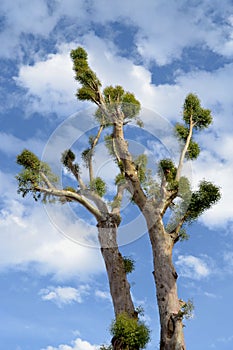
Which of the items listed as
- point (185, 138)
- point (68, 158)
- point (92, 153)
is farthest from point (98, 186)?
point (185, 138)

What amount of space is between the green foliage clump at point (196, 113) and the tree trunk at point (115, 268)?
5819mm

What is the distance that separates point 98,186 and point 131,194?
1360 mm

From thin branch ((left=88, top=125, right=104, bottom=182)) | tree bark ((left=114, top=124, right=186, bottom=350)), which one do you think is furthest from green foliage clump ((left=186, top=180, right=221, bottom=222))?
thin branch ((left=88, top=125, right=104, bottom=182))

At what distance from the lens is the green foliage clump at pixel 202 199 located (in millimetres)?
16234

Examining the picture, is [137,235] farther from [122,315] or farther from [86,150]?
[86,150]

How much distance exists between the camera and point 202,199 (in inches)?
640

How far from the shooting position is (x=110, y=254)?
49.3 ft

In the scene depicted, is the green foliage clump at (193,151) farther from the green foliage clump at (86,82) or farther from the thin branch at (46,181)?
the thin branch at (46,181)

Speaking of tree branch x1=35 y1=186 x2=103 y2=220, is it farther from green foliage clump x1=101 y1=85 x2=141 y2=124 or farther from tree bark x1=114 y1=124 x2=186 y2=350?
green foliage clump x1=101 y1=85 x2=141 y2=124

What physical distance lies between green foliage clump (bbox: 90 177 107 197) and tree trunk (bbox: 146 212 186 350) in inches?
113

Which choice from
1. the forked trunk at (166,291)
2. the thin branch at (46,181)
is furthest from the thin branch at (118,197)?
the thin branch at (46,181)

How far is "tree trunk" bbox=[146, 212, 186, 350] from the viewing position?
→ 1270 cm

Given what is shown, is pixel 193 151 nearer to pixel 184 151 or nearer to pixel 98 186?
pixel 184 151

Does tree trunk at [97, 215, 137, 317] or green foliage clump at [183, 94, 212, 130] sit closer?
tree trunk at [97, 215, 137, 317]
